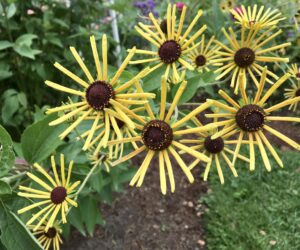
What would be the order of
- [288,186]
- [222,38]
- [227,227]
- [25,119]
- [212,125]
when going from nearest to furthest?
[212,125]
[222,38]
[25,119]
[227,227]
[288,186]

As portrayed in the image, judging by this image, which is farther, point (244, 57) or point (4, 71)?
point (4, 71)

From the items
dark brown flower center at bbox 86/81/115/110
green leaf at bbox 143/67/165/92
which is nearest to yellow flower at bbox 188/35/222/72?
green leaf at bbox 143/67/165/92

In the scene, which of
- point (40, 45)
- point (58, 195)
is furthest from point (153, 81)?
point (40, 45)

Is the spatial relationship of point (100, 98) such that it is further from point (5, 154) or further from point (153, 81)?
point (5, 154)

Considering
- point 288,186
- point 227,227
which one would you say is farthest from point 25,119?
point 288,186

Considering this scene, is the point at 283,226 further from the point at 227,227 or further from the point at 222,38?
the point at 222,38

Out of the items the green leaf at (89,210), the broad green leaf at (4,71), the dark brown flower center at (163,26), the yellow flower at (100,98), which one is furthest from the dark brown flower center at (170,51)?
the broad green leaf at (4,71)
